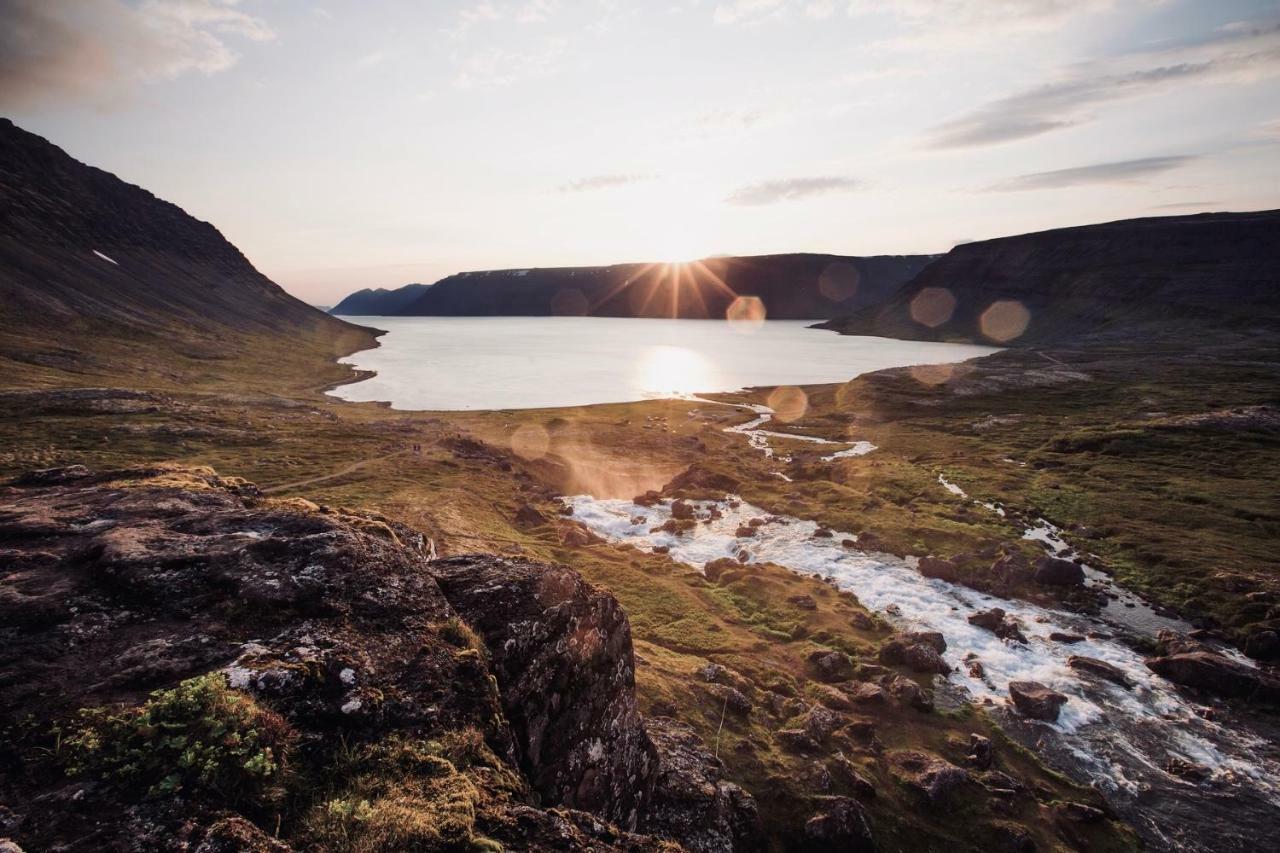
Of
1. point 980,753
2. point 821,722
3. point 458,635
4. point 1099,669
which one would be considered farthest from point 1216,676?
point 458,635

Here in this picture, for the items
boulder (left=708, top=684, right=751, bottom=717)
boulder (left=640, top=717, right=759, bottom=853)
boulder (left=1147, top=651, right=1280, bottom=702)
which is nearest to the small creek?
boulder (left=1147, top=651, right=1280, bottom=702)

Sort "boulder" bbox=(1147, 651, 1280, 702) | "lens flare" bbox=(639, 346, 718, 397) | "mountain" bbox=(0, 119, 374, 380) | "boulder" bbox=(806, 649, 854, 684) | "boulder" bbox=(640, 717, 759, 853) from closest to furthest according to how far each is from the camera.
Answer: "boulder" bbox=(640, 717, 759, 853)
"boulder" bbox=(1147, 651, 1280, 702)
"boulder" bbox=(806, 649, 854, 684)
"mountain" bbox=(0, 119, 374, 380)
"lens flare" bbox=(639, 346, 718, 397)

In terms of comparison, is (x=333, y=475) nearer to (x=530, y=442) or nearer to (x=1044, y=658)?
(x=530, y=442)

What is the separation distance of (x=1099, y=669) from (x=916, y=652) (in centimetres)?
880

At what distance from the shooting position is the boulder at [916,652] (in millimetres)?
26656

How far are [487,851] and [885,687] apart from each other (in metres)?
23.3

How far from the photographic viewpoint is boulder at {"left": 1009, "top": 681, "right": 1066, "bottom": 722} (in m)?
24.0

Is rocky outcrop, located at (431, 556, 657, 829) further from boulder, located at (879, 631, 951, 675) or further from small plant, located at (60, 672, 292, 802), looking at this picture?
boulder, located at (879, 631, 951, 675)

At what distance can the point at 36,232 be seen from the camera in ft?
500

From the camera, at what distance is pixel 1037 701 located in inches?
950

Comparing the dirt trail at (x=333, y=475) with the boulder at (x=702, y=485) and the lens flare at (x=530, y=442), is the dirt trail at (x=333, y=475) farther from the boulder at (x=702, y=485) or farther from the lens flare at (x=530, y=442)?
the boulder at (x=702, y=485)

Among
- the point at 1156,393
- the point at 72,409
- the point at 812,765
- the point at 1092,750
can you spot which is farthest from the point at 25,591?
the point at 1156,393

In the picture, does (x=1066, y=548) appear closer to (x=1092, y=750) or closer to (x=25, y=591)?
(x=1092, y=750)

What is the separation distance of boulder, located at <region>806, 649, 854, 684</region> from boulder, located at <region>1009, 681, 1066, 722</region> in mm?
6806
